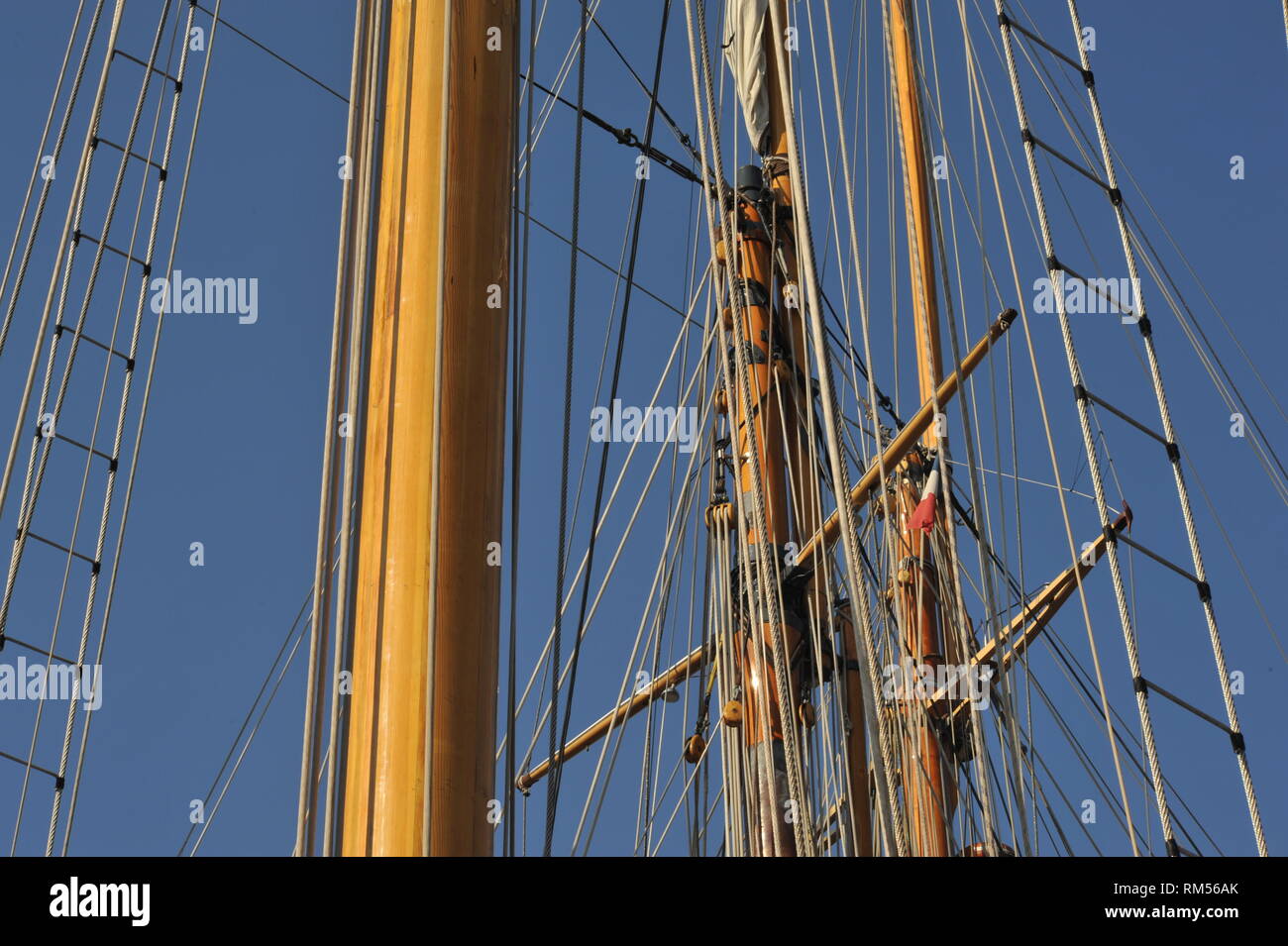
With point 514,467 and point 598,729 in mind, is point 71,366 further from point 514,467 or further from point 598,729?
point 598,729

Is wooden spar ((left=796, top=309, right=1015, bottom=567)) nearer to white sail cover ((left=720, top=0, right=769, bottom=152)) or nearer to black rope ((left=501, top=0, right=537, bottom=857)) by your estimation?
white sail cover ((left=720, top=0, right=769, bottom=152))

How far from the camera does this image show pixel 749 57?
13.3 metres

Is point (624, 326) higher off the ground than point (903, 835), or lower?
higher

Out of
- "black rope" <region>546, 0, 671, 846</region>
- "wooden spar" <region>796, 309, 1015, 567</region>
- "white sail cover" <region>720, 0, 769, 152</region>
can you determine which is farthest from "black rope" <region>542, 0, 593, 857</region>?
"white sail cover" <region>720, 0, 769, 152</region>

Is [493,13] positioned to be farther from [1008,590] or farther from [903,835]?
[903,835]

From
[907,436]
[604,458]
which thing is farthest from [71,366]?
[907,436]

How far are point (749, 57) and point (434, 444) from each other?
9.64 metres

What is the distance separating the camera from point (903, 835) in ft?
32.5

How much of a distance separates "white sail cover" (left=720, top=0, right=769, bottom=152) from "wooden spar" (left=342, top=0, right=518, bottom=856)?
321 inches

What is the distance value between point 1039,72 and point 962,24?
2.26 meters

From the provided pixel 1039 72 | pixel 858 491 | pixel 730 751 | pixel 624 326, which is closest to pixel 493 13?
pixel 624 326

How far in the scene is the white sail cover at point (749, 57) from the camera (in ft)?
42.8

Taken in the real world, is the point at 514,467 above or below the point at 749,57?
below

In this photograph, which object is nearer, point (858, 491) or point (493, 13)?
point (493, 13)
